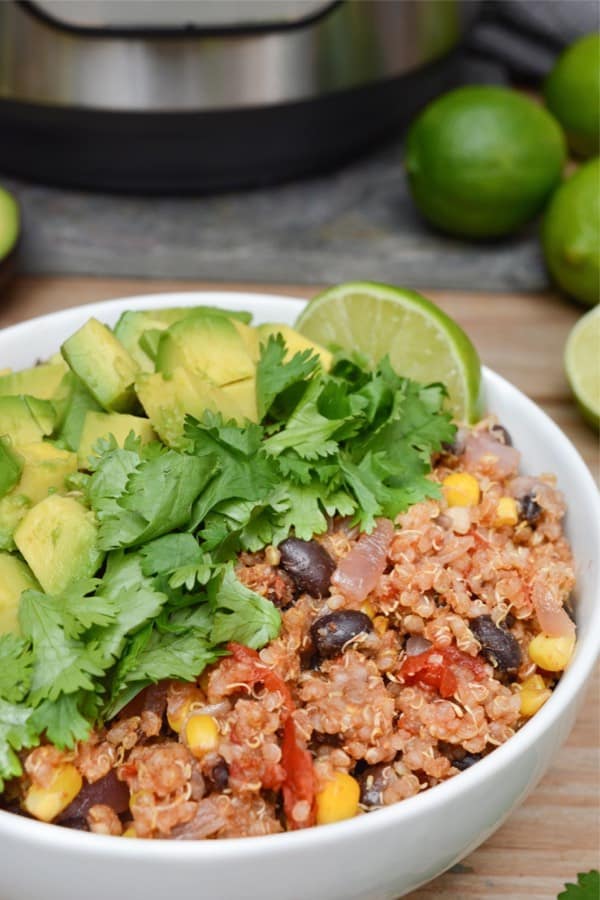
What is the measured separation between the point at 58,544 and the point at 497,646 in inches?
26.9

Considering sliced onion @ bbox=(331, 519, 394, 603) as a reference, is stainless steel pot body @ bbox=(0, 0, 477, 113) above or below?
above

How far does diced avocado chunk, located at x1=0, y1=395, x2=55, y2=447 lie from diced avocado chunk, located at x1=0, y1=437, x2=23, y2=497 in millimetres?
73

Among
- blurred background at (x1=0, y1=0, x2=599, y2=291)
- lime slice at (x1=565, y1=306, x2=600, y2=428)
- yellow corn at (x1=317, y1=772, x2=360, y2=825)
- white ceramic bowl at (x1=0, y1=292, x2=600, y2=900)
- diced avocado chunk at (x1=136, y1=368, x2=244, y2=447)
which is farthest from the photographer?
blurred background at (x1=0, y1=0, x2=599, y2=291)

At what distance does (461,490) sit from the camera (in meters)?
1.89

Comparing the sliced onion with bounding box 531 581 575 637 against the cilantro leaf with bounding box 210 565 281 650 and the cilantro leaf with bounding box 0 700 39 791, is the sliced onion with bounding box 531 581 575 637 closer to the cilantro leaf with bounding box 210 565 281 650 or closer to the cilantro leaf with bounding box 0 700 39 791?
the cilantro leaf with bounding box 210 565 281 650

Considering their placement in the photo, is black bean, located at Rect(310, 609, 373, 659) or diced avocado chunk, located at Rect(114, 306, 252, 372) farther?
diced avocado chunk, located at Rect(114, 306, 252, 372)

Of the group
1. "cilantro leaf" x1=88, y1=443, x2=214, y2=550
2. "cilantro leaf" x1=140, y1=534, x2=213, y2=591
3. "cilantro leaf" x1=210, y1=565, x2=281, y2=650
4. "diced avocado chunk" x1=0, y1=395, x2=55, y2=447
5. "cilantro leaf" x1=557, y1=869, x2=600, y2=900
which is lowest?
"cilantro leaf" x1=557, y1=869, x2=600, y2=900

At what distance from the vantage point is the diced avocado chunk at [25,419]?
185 cm

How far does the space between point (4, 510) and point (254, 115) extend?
2021mm

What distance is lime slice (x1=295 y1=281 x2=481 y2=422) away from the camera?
215 centimetres

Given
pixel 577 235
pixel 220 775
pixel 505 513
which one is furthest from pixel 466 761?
pixel 577 235

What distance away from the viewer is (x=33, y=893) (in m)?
1.42

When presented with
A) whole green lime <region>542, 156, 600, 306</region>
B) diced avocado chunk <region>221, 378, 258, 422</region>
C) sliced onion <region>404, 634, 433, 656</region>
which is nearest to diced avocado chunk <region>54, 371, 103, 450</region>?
diced avocado chunk <region>221, 378, 258, 422</region>

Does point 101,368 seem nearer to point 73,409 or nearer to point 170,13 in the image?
point 73,409
